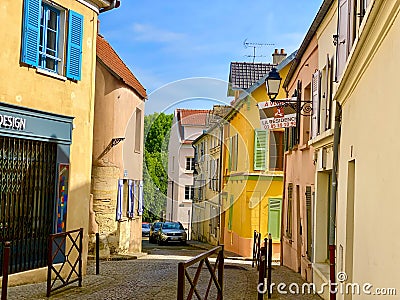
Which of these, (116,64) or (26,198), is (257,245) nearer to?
(26,198)

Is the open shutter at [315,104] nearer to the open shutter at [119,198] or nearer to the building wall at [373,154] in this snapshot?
the building wall at [373,154]

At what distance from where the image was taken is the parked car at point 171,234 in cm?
3525

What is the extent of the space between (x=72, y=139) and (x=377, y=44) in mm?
8775

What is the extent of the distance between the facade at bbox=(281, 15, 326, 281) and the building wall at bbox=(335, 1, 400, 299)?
516 cm

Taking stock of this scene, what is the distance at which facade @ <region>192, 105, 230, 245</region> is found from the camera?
36.3 m

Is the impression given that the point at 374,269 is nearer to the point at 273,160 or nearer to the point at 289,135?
the point at 289,135

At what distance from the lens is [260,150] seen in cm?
2586

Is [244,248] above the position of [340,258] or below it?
below

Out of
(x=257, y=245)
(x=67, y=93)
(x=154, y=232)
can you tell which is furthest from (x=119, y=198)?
(x=154, y=232)

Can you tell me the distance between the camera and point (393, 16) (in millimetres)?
4883

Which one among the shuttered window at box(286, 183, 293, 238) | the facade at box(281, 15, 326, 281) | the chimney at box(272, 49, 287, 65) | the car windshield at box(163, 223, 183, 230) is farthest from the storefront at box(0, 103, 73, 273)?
the car windshield at box(163, 223, 183, 230)

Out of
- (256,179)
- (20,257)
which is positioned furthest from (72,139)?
(256,179)

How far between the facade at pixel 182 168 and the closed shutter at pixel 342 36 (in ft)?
136

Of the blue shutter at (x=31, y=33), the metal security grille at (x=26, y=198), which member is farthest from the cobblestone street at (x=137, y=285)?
the blue shutter at (x=31, y=33)
